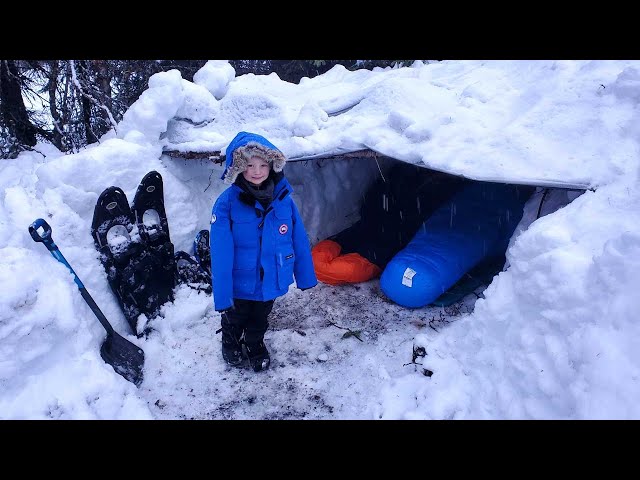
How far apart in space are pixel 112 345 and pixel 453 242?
135 inches

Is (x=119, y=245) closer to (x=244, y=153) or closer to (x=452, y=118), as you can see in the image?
(x=244, y=153)

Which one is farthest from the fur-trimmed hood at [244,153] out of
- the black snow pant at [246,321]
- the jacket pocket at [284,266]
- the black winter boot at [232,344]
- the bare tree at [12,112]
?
the bare tree at [12,112]

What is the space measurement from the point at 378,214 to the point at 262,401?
3.05 metres

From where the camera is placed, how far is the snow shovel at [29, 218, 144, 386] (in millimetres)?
2898

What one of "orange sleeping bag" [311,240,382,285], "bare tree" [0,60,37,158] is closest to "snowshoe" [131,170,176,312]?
"orange sleeping bag" [311,240,382,285]

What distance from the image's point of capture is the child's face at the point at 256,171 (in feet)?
8.88

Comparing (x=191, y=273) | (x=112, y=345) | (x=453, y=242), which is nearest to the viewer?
(x=112, y=345)

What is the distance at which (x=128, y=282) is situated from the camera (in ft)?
11.5

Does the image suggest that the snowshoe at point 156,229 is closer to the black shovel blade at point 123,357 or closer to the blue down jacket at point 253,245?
the black shovel blade at point 123,357

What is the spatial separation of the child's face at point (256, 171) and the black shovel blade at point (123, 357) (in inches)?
69.4

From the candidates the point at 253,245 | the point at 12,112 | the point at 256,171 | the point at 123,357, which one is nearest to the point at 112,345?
the point at 123,357

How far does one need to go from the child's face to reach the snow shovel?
153 cm

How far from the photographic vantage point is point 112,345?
3.19m

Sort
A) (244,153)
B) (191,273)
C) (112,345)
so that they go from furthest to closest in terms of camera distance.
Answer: (191,273) < (112,345) < (244,153)
